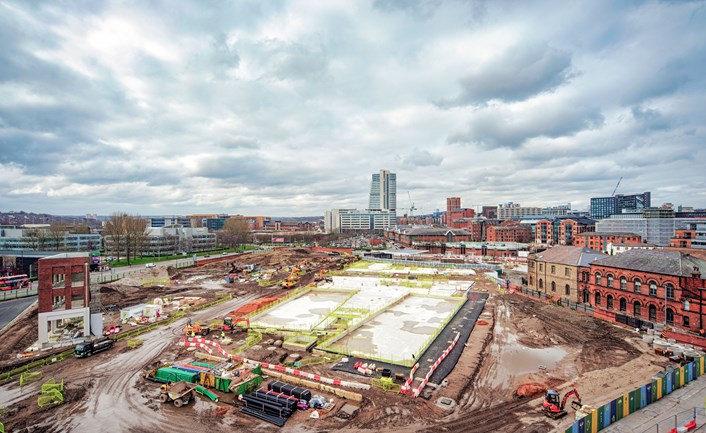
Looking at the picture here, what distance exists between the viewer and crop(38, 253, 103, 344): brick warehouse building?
32906 mm

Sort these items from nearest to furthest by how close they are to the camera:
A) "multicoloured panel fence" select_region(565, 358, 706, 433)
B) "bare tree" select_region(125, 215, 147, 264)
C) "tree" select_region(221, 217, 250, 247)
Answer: "multicoloured panel fence" select_region(565, 358, 706, 433), "bare tree" select_region(125, 215, 147, 264), "tree" select_region(221, 217, 250, 247)

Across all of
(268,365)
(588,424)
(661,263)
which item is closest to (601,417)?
(588,424)

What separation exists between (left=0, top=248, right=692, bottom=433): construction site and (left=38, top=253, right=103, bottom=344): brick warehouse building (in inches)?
101

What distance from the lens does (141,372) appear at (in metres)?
26.6

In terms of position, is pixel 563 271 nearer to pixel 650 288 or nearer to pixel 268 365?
pixel 650 288

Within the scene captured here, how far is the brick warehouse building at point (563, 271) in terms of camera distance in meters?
48.5

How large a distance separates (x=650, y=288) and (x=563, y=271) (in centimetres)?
1294

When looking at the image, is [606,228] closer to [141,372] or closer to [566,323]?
[566,323]

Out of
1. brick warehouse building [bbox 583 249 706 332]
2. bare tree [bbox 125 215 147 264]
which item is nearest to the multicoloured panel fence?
brick warehouse building [bbox 583 249 706 332]

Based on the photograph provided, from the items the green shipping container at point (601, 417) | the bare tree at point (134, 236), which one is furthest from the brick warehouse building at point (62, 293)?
the bare tree at point (134, 236)

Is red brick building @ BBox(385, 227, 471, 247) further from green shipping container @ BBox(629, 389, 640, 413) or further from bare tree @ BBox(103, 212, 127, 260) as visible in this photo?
green shipping container @ BBox(629, 389, 640, 413)

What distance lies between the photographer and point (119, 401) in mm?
22250

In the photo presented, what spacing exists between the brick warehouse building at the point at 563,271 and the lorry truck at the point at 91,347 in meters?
55.1

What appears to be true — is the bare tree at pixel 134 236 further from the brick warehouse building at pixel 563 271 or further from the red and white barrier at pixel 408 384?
the brick warehouse building at pixel 563 271
